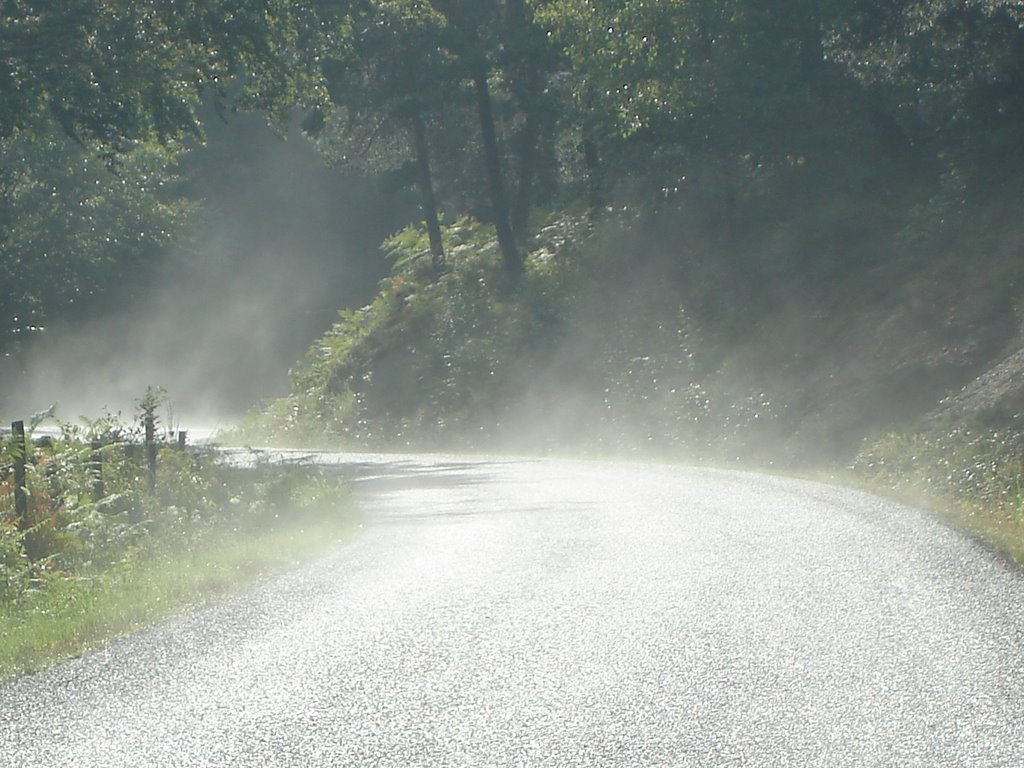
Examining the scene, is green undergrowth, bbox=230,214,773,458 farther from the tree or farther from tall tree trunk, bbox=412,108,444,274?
the tree

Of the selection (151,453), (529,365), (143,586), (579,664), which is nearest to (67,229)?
(529,365)

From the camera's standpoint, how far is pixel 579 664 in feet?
27.5

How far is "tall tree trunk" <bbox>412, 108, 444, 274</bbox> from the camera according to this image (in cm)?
4847

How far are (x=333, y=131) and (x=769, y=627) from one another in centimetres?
4040

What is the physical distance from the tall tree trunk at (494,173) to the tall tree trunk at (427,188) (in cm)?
228

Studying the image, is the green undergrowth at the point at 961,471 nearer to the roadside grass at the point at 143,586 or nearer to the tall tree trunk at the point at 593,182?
the roadside grass at the point at 143,586

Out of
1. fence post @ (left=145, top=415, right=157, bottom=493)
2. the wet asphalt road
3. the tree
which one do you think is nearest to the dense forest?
the tree

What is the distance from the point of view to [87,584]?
512 inches

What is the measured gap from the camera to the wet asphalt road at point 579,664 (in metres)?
6.67

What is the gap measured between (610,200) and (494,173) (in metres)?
3.96

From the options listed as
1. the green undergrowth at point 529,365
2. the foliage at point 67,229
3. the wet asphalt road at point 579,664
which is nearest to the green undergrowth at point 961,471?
the wet asphalt road at point 579,664

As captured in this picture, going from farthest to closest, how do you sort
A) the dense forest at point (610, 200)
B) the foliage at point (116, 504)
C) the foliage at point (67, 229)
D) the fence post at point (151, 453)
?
the foliage at point (67, 229)
the dense forest at point (610, 200)
the fence post at point (151, 453)
the foliage at point (116, 504)

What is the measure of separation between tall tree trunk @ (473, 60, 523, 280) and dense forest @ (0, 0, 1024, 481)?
0.10 m

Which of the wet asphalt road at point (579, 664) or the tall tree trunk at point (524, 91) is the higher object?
the tall tree trunk at point (524, 91)
